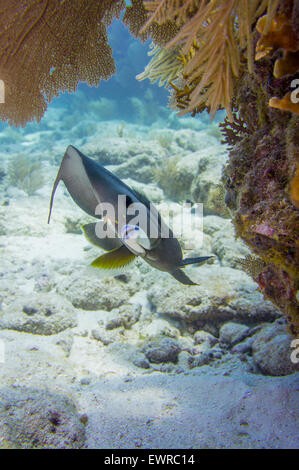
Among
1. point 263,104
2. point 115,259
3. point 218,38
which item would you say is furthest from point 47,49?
point 115,259

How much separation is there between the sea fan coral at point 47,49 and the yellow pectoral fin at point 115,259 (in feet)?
6.81

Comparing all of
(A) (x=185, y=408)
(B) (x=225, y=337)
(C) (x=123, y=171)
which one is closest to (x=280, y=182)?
(A) (x=185, y=408)

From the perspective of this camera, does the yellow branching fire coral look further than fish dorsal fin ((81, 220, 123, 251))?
No

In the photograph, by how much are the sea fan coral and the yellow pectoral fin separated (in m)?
2.08

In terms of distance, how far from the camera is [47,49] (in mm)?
2275

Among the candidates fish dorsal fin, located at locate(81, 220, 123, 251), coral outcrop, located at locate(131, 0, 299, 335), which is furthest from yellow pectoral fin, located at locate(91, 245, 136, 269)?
coral outcrop, located at locate(131, 0, 299, 335)

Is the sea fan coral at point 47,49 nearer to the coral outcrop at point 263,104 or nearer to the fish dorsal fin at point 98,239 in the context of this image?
the coral outcrop at point 263,104

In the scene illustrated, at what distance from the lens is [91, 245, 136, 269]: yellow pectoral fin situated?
1.58m

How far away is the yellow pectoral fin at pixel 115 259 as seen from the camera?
1577mm

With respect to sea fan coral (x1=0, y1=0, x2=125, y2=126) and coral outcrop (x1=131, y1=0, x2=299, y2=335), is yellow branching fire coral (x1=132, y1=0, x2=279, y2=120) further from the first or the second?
sea fan coral (x1=0, y1=0, x2=125, y2=126)

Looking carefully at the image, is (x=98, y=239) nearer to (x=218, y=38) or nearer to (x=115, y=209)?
(x=115, y=209)

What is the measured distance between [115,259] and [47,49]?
2.18 metres

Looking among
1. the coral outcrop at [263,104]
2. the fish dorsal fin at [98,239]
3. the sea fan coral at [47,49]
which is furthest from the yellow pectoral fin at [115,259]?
the sea fan coral at [47,49]

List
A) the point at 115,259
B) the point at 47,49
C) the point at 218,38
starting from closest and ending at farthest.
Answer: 1. the point at 218,38
2. the point at 115,259
3. the point at 47,49
